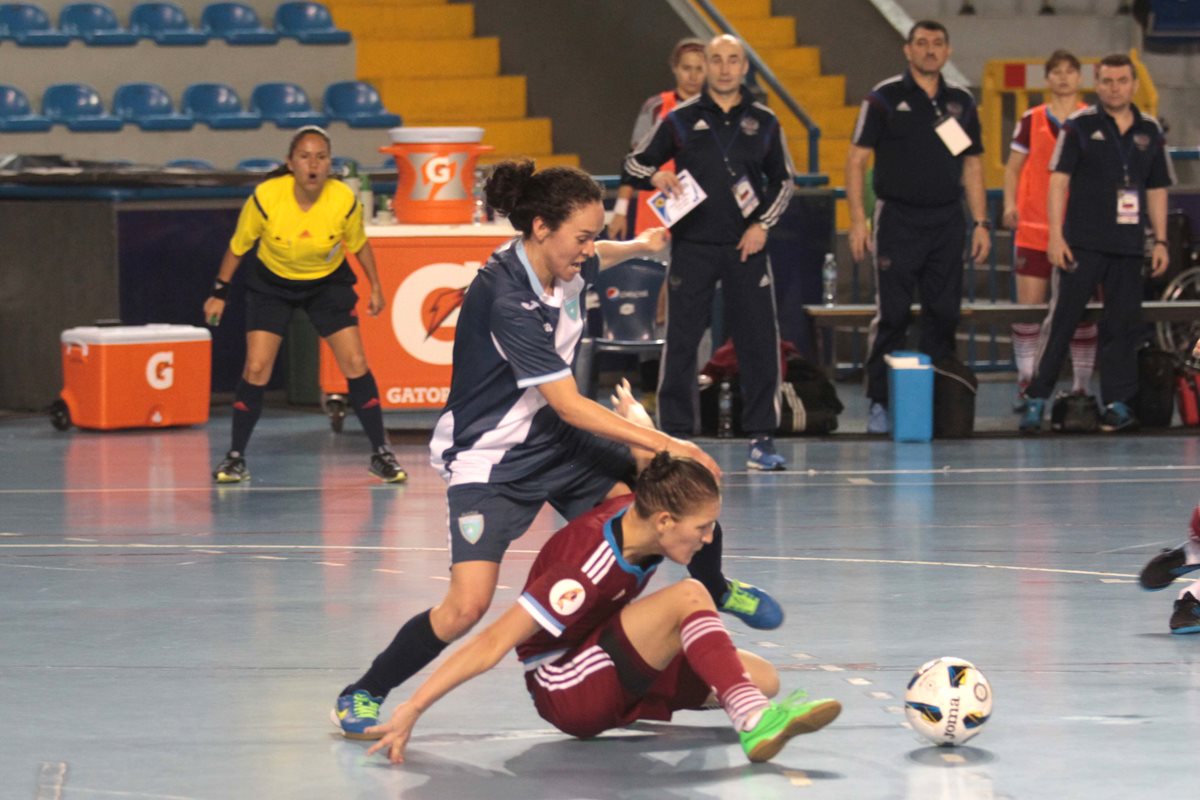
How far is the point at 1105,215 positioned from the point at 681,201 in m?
2.70

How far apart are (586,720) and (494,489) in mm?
680

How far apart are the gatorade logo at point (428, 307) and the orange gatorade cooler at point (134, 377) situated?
1.44 m

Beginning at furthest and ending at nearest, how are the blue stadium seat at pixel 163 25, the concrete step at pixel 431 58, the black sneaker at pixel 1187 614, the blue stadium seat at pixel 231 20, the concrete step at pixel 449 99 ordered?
the concrete step at pixel 431 58, the concrete step at pixel 449 99, the blue stadium seat at pixel 231 20, the blue stadium seat at pixel 163 25, the black sneaker at pixel 1187 614

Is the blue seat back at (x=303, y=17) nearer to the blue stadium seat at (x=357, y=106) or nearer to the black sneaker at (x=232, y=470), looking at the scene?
the blue stadium seat at (x=357, y=106)

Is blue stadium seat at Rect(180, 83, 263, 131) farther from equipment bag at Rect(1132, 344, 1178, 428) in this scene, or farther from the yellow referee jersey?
equipment bag at Rect(1132, 344, 1178, 428)

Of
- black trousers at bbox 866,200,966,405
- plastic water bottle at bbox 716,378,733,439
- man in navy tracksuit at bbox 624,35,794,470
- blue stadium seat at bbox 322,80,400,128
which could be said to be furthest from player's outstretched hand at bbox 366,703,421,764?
blue stadium seat at bbox 322,80,400,128

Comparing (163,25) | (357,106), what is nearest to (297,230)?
(357,106)

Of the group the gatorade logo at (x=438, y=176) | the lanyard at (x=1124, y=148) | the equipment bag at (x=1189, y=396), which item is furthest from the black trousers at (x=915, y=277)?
the gatorade logo at (x=438, y=176)

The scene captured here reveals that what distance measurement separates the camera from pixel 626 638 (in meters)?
4.96

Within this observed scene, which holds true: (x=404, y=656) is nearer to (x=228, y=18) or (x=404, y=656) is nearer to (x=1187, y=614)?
(x=1187, y=614)

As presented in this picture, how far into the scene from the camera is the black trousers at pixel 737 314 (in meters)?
10.3

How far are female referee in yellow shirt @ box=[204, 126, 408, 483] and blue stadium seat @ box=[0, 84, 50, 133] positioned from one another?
284 inches

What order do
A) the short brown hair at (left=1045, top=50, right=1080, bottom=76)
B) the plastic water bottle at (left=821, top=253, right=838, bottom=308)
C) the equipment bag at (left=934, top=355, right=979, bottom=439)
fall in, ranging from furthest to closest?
the plastic water bottle at (left=821, top=253, right=838, bottom=308) → the short brown hair at (left=1045, top=50, right=1080, bottom=76) → the equipment bag at (left=934, top=355, right=979, bottom=439)

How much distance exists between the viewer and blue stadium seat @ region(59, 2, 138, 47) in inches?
682
